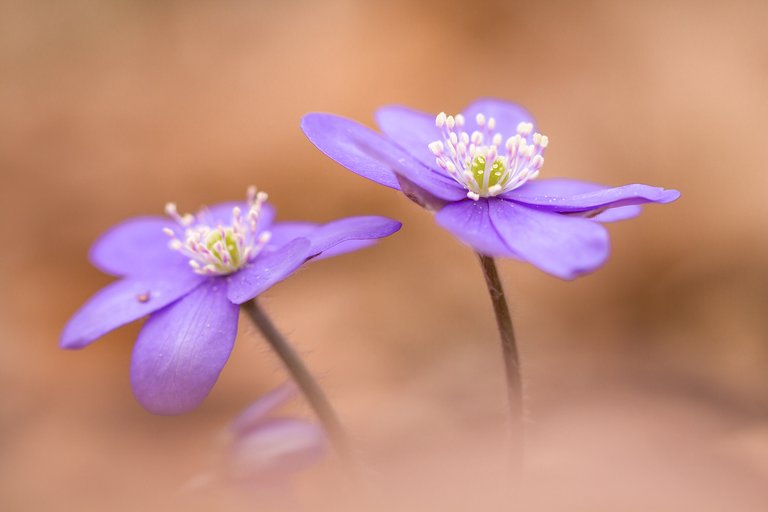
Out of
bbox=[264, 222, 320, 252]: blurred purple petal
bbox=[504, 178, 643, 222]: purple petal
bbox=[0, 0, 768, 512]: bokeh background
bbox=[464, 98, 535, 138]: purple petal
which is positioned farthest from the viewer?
bbox=[0, 0, 768, 512]: bokeh background

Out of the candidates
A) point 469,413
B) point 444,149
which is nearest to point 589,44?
point 469,413

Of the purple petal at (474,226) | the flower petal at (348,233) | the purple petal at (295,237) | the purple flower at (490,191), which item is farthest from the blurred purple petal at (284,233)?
the purple petal at (474,226)

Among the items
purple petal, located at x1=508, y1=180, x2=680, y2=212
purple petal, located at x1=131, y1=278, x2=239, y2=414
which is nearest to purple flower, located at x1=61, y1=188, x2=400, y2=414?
purple petal, located at x1=131, y1=278, x2=239, y2=414

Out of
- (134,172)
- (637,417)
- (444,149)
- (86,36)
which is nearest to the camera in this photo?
(444,149)

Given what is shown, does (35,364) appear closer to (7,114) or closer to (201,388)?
(7,114)

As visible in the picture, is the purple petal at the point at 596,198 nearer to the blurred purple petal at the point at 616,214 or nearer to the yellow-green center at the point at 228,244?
the blurred purple petal at the point at 616,214

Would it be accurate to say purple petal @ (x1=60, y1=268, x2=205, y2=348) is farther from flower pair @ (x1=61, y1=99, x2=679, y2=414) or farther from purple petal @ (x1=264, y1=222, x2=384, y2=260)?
purple petal @ (x1=264, y1=222, x2=384, y2=260)
